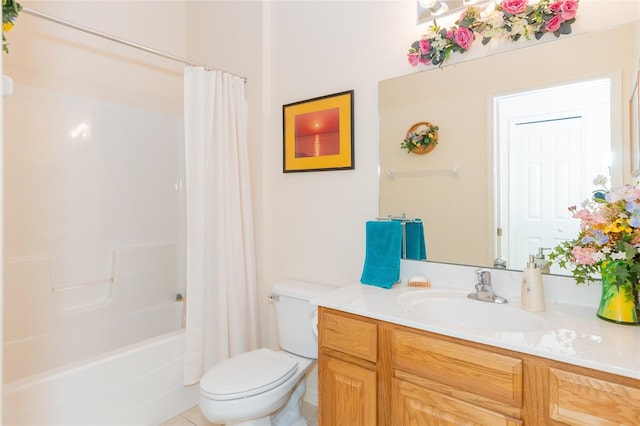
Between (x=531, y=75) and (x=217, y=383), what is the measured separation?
1.82m

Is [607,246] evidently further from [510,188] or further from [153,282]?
[153,282]

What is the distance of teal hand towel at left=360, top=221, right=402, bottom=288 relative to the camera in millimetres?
1596

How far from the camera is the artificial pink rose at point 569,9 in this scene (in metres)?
1.30

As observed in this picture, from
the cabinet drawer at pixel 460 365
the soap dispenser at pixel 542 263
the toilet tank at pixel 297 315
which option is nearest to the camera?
the cabinet drawer at pixel 460 365

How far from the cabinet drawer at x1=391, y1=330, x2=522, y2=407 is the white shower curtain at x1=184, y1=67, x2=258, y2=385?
1.15m

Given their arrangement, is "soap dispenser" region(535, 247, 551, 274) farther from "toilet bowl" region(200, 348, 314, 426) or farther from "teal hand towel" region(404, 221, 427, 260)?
"toilet bowl" region(200, 348, 314, 426)

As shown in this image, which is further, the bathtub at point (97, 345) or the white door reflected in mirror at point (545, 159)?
the bathtub at point (97, 345)

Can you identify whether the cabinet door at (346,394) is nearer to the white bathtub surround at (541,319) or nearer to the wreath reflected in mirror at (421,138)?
the white bathtub surround at (541,319)

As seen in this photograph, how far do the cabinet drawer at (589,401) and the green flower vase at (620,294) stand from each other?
33 centimetres

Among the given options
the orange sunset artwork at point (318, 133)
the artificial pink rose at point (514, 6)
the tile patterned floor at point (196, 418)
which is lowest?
the tile patterned floor at point (196, 418)

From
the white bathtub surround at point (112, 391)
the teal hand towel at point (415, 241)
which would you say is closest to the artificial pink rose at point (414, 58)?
the teal hand towel at point (415, 241)

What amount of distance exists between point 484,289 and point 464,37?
107 centimetres

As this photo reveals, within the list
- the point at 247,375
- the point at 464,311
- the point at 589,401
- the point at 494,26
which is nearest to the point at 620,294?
the point at 589,401

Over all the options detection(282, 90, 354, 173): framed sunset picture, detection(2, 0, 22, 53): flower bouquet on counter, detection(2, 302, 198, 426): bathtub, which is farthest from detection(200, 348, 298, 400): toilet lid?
detection(2, 0, 22, 53): flower bouquet on counter
